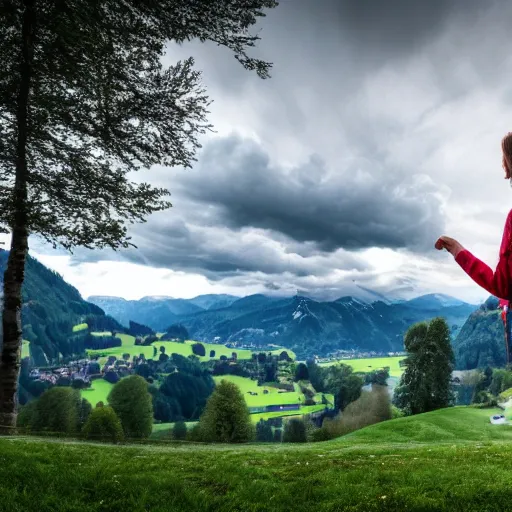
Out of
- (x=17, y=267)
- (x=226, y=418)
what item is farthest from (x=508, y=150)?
(x=226, y=418)

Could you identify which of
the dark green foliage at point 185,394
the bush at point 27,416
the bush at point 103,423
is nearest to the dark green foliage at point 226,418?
the bush at point 103,423

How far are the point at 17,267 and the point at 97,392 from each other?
15773cm

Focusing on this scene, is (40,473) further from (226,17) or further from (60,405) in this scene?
(60,405)

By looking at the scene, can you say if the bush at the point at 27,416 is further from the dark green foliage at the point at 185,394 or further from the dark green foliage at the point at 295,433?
the dark green foliage at the point at 185,394

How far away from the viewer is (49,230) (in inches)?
592

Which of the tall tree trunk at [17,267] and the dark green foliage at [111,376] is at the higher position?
the tall tree trunk at [17,267]

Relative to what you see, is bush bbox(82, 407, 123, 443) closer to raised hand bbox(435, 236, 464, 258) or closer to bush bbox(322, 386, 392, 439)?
bush bbox(322, 386, 392, 439)

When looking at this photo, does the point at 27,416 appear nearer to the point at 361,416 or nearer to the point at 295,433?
the point at 295,433

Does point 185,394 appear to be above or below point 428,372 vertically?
below

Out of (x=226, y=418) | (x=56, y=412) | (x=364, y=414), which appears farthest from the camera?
(x=364, y=414)

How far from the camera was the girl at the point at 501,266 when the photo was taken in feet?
11.5

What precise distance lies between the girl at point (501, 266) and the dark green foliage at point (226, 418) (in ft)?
152

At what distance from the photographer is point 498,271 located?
139 inches

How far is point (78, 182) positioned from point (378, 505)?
48.3 ft
